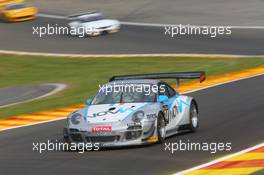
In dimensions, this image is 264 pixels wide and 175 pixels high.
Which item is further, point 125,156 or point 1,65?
point 1,65

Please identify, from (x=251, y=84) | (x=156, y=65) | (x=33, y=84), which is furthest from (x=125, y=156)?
(x=156, y=65)

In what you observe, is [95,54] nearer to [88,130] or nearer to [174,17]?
[174,17]

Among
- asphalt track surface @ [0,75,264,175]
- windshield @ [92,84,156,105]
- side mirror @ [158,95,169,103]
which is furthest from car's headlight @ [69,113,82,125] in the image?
side mirror @ [158,95,169,103]

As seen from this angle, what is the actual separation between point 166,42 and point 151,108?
2576 cm

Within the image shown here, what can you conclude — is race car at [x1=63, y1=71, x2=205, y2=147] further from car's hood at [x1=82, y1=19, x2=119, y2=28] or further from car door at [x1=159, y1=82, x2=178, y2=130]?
car's hood at [x1=82, y1=19, x2=119, y2=28]

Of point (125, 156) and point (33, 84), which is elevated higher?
point (125, 156)

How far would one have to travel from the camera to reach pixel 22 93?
1049 inches

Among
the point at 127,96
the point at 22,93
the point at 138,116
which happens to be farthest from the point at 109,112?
the point at 22,93

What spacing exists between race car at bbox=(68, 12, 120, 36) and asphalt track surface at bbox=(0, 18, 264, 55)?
445mm

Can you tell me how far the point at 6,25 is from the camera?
4844 cm

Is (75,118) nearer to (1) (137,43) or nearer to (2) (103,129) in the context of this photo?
(2) (103,129)

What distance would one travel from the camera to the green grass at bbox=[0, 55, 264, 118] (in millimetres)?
28277

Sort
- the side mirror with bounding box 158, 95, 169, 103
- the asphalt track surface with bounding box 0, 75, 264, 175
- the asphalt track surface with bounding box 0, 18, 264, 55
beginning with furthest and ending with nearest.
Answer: the asphalt track surface with bounding box 0, 18, 264, 55
the side mirror with bounding box 158, 95, 169, 103
the asphalt track surface with bounding box 0, 75, 264, 175

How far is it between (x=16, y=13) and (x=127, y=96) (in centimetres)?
3482
